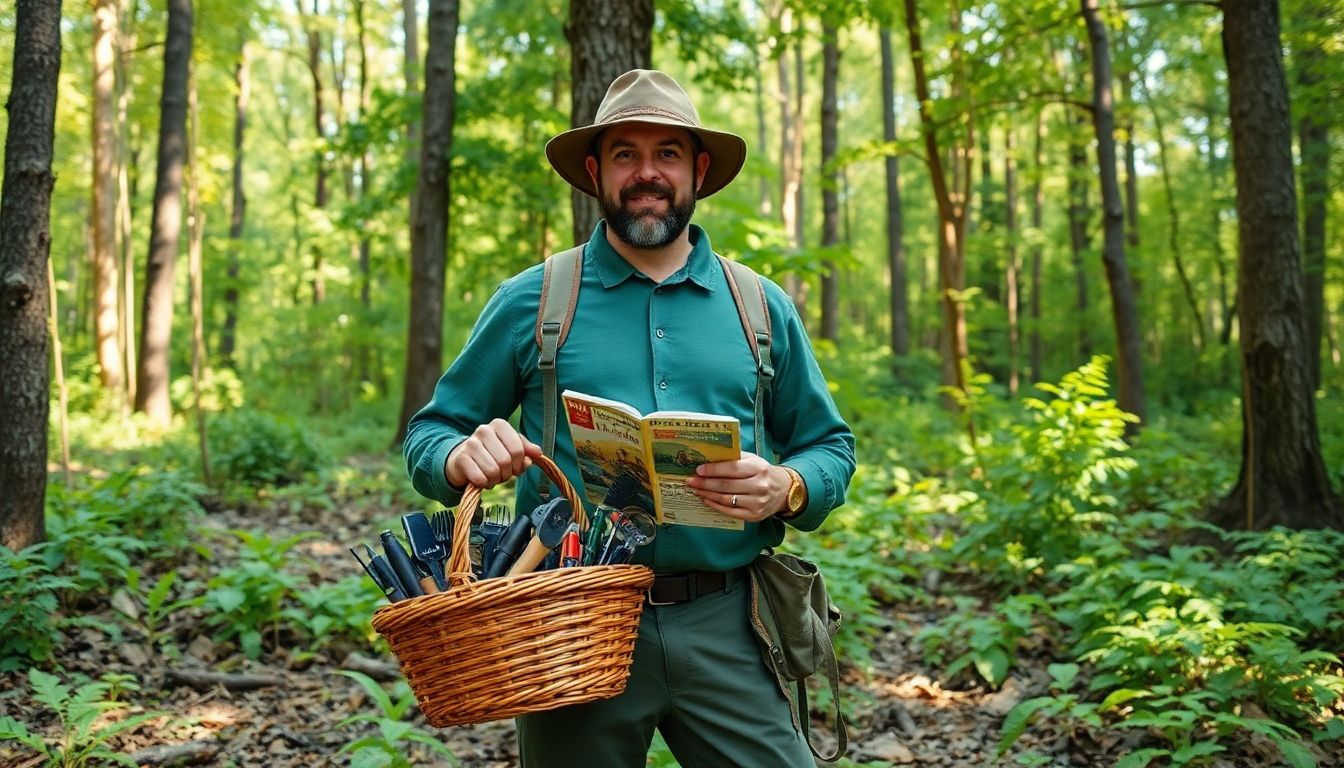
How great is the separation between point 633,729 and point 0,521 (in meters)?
4.28

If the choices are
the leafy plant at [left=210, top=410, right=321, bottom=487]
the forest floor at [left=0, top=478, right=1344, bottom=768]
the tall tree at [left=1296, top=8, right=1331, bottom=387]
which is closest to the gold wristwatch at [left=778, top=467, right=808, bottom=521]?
the forest floor at [left=0, top=478, right=1344, bottom=768]

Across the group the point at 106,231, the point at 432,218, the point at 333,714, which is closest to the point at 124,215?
the point at 106,231

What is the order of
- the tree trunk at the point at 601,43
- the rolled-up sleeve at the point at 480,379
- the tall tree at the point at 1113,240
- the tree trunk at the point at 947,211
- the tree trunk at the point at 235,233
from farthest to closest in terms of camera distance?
the tree trunk at the point at 235,233 → the tall tree at the point at 1113,240 → the tree trunk at the point at 947,211 → the tree trunk at the point at 601,43 → the rolled-up sleeve at the point at 480,379

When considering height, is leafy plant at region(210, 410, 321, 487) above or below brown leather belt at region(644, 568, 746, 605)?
above

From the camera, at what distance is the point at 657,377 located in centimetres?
227

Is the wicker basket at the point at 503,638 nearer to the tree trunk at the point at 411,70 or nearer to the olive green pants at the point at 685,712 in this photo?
the olive green pants at the point at 685,712

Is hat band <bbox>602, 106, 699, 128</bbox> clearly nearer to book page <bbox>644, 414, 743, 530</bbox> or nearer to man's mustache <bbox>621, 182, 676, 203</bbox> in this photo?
man's mustache <bbox>621, 182, 676, 203</bbox>

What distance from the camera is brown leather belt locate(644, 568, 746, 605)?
2.21 meters

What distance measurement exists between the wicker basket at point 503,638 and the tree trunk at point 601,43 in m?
4.49

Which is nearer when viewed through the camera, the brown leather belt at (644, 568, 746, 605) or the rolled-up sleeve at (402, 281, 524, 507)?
the brown leather belt at (644, 568, 746, 605)

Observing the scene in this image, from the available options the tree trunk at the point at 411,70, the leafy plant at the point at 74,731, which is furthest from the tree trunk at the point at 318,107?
the leafy plant at the point at 74,731

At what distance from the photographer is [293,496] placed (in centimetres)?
925

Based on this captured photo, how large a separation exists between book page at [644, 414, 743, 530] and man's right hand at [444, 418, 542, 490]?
0.28 metres

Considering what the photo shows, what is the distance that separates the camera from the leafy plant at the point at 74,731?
132 inches
